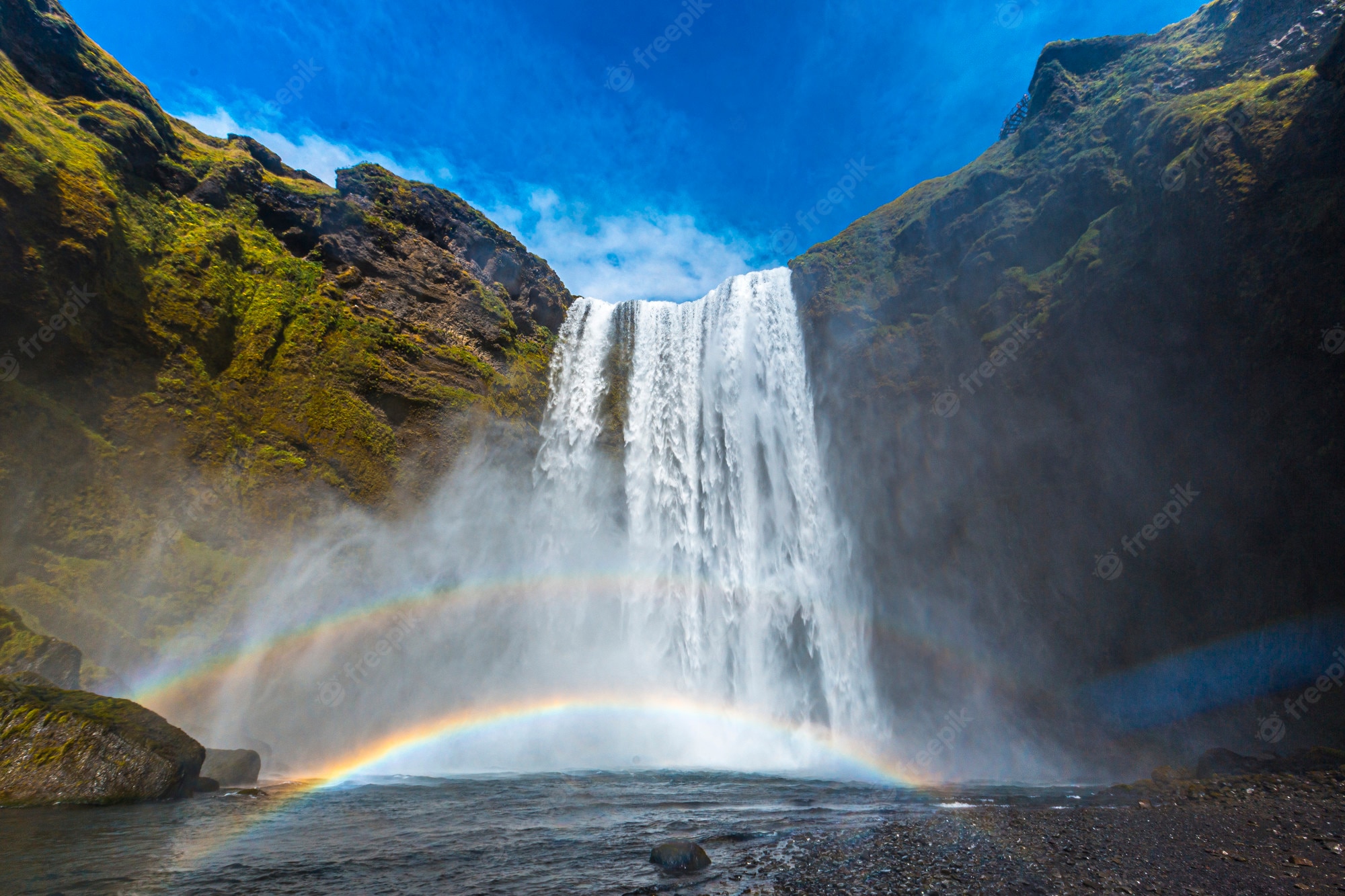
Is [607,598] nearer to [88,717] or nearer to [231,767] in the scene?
[231,767]

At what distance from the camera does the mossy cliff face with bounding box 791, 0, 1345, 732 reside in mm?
12312

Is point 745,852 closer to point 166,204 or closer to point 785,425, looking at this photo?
point 785,425

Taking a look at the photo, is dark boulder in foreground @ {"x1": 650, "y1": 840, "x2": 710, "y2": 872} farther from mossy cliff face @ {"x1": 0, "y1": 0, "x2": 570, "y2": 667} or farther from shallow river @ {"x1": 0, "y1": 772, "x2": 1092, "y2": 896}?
mossy cliff face @ {"x1": 0, "y1": 0, "x2": 570, "y2": 667}

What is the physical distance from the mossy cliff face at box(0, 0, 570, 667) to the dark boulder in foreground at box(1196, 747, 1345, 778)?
2117cm

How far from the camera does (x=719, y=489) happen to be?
21.8 m

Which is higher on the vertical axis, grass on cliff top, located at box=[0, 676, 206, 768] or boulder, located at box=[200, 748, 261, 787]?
grass on cliff top, located at box=[0, 676, 206, 768]

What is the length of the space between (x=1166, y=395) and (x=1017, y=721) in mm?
10578

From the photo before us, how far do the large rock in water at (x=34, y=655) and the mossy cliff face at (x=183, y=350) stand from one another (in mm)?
2036

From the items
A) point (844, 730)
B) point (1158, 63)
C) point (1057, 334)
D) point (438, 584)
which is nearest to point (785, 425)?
point (1057, 334)

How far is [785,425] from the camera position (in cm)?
2216

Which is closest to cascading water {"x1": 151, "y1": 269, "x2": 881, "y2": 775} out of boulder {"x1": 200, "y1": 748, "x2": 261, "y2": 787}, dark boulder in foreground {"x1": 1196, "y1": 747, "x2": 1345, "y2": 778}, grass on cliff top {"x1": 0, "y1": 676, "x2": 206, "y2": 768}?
boulder {"x1": 200, "y1": 748, "x2": 261, "y2": 787}

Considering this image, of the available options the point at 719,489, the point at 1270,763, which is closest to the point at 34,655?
the point at 719,489

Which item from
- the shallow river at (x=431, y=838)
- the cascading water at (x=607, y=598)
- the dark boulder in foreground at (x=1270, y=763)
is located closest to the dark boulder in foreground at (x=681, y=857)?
the shallow river at (x=431, y=838)

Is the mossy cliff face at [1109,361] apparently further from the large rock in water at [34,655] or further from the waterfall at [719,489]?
the large rock in water at [34,655]
